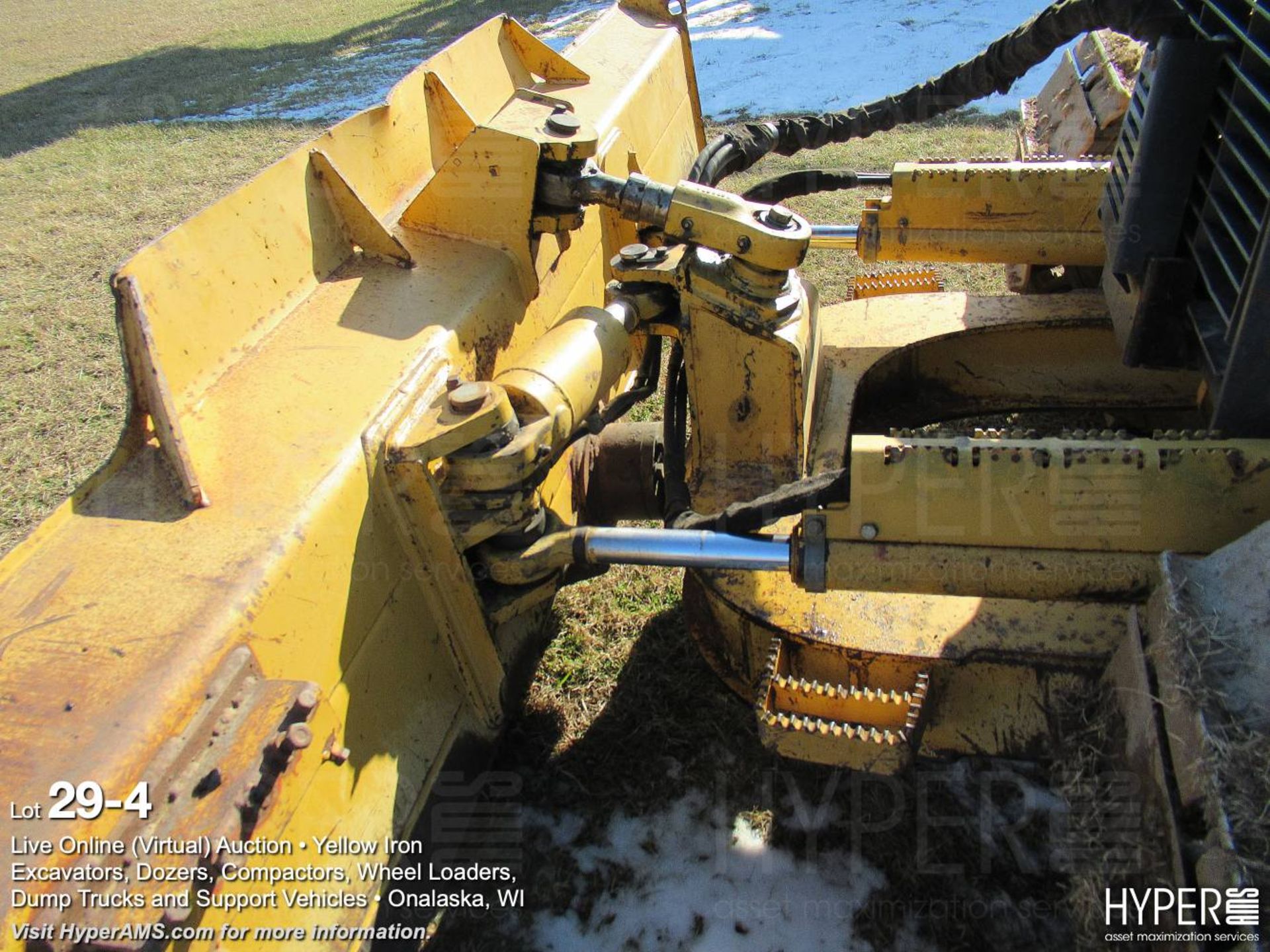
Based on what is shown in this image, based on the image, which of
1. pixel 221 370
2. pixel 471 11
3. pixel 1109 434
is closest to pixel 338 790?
pixel 221 370

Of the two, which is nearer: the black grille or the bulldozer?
the bulldozer

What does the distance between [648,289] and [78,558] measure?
1383 millimetres

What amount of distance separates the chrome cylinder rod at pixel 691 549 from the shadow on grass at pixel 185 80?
9605 millimetres

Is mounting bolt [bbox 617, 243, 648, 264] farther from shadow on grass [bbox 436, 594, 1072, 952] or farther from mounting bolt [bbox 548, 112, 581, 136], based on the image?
shadow on grass [bbox 436, 594, 1072, 952]

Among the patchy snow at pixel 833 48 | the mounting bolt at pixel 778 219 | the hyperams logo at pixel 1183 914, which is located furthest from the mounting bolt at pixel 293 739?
the patchy snow at pixel 833 48

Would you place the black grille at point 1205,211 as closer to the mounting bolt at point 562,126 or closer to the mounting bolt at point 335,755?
the mounting bolt at point 562,126

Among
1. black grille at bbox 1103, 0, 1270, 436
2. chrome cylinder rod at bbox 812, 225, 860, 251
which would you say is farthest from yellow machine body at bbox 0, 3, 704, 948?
black grille at bbox 1103, 0, 1270, 436

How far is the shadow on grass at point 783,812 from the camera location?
2051mm

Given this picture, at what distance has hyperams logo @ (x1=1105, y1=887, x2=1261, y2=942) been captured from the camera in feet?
3.87

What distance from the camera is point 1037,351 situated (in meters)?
3.04

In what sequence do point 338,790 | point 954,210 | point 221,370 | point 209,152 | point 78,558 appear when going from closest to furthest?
point 78,558 → point 338,790 → point 221,370 → point 954,210 → point 209,152

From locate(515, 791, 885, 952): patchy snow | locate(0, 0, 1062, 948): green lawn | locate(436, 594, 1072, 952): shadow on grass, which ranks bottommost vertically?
locate(515, 791, 885, 952): patchy snow

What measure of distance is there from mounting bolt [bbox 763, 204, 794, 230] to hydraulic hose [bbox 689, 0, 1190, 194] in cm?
76

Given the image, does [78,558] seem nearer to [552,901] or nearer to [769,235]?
[552,901]
